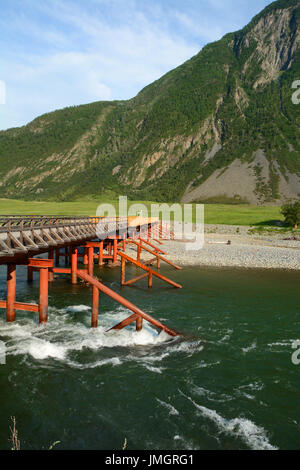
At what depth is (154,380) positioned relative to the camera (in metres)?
15.1

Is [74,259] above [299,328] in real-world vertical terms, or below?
above

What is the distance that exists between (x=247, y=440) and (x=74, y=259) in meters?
21.7

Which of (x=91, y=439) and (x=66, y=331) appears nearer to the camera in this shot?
(x=91, y=439)

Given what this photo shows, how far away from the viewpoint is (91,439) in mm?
11297

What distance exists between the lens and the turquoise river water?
1167cm

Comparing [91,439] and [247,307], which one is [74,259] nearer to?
[247,307]

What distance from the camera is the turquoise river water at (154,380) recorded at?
38.3ft

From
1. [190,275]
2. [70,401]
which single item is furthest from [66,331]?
[190,275]
